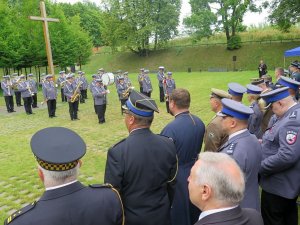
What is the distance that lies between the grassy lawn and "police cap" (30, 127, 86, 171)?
12.6 ft

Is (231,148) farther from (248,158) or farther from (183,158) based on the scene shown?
(183,158)

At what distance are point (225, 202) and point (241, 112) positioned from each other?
1.49 meters

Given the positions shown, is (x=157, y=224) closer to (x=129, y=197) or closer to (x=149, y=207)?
(x=149, y=207)

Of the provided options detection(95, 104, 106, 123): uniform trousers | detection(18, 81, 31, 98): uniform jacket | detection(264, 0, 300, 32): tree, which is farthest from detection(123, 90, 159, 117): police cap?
detection(264, 0, 300, 32): tree

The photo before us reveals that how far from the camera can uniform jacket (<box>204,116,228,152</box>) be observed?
3912mm

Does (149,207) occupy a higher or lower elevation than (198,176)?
lower

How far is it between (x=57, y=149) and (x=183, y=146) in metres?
2.01

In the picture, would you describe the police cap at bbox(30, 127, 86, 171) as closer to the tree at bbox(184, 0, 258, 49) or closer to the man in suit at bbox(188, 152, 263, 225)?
the man in suit at bbox(188, 152, 263, 225)

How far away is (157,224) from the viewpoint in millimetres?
2947

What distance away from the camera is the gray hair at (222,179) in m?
1.75

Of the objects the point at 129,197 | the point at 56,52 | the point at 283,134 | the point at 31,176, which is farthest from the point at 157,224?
the point at 56,52

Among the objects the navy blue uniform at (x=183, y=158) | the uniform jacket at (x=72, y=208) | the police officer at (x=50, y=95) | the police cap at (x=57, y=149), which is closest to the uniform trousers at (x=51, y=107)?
the police officer at (x=50, y=95)

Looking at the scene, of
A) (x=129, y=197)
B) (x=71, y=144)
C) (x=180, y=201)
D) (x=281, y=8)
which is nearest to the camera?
(x=71, y=144)

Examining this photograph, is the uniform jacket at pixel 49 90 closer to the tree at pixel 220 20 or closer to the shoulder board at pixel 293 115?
the shoulder board at pixel 293 115
